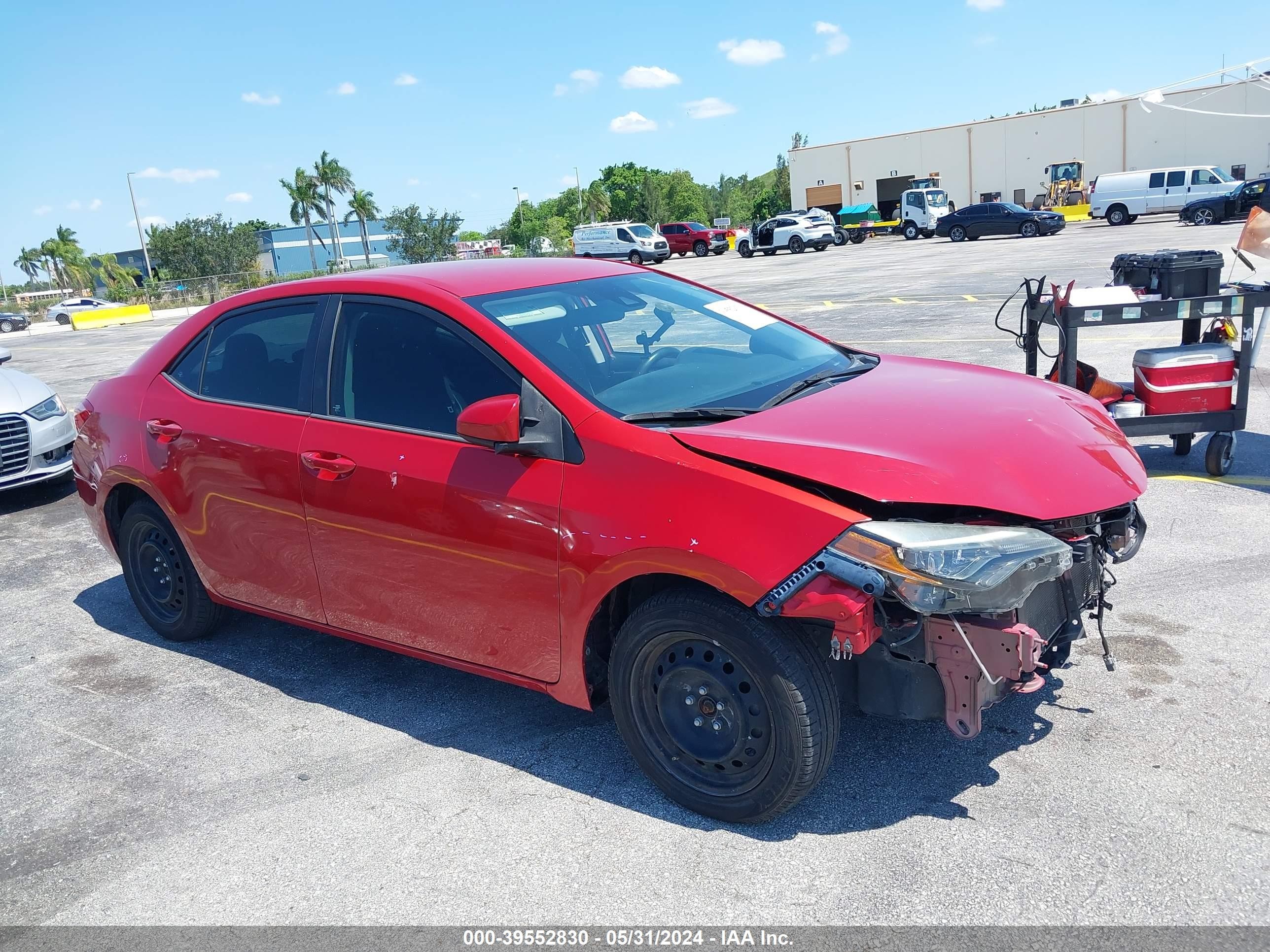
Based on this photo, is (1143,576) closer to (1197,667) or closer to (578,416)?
(1197,667)

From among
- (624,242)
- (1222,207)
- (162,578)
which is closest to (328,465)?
(162,578)

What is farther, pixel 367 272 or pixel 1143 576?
pixel 1143 576

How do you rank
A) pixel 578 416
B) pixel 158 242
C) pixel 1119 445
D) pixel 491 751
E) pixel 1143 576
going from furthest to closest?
pixel 158 242 < pixel 1143 576 < pixel 491 751 < pixel 1119 445 < pixel 578 416

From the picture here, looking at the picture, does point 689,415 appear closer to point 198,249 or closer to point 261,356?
point 261,356

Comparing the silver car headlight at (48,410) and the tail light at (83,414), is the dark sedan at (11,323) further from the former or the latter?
the tail light at (83,414)

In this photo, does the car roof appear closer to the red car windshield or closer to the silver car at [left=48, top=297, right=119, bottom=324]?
the red car windshield

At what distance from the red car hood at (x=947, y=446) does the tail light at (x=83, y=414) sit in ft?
11.3

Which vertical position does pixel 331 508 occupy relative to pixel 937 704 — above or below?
above

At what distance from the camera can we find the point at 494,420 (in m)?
3.27

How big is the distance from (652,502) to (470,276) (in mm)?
1463

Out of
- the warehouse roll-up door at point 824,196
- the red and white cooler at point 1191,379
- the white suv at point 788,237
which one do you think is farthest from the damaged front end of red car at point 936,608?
the warehouse roll-up door at point 824,196

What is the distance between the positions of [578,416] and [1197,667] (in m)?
2.63

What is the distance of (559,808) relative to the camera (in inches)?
135

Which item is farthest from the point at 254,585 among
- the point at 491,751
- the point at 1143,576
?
the point at 1143,576
